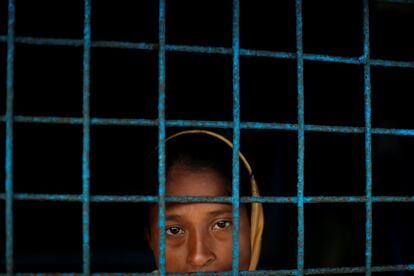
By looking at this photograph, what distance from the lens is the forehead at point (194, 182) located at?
1.22 metres

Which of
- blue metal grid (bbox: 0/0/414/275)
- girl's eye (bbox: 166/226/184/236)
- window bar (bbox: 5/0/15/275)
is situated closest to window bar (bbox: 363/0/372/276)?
blue metal grid (bbox: 0/0/414/275)

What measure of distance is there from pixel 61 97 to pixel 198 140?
5.07 ft

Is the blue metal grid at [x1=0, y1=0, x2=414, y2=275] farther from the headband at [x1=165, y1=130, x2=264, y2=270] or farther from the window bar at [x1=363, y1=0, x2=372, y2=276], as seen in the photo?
the headband at [x1=165, y1=130, x2=264, y2=270]

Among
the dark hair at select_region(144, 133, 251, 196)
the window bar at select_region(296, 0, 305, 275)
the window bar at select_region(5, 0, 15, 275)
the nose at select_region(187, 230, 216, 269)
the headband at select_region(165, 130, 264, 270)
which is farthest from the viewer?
the headband at select_region(165, 130, 264, 270)

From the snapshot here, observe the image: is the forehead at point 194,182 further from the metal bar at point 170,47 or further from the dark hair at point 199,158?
the metal bar at point 170,47

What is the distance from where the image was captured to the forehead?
4.01 feet

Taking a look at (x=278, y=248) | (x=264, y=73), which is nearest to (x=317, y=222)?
(x=278, y=248)

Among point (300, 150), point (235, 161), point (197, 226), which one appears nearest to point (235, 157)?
point (235, 161)

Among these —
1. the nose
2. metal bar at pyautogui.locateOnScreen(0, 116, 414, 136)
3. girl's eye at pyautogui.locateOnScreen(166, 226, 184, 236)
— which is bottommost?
the nose

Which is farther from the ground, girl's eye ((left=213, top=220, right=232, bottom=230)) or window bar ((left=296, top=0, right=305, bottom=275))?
window bar ((left=296, top=0, right=305, bottom=275))

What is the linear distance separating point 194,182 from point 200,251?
0.66 feet

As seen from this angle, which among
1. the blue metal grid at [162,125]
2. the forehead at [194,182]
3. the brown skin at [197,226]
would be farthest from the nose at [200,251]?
the blue metal grid at [162,125]

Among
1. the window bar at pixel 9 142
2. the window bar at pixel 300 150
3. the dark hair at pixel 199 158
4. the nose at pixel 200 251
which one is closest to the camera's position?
the window bar at pixel 9 142

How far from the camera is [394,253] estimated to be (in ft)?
8.16
